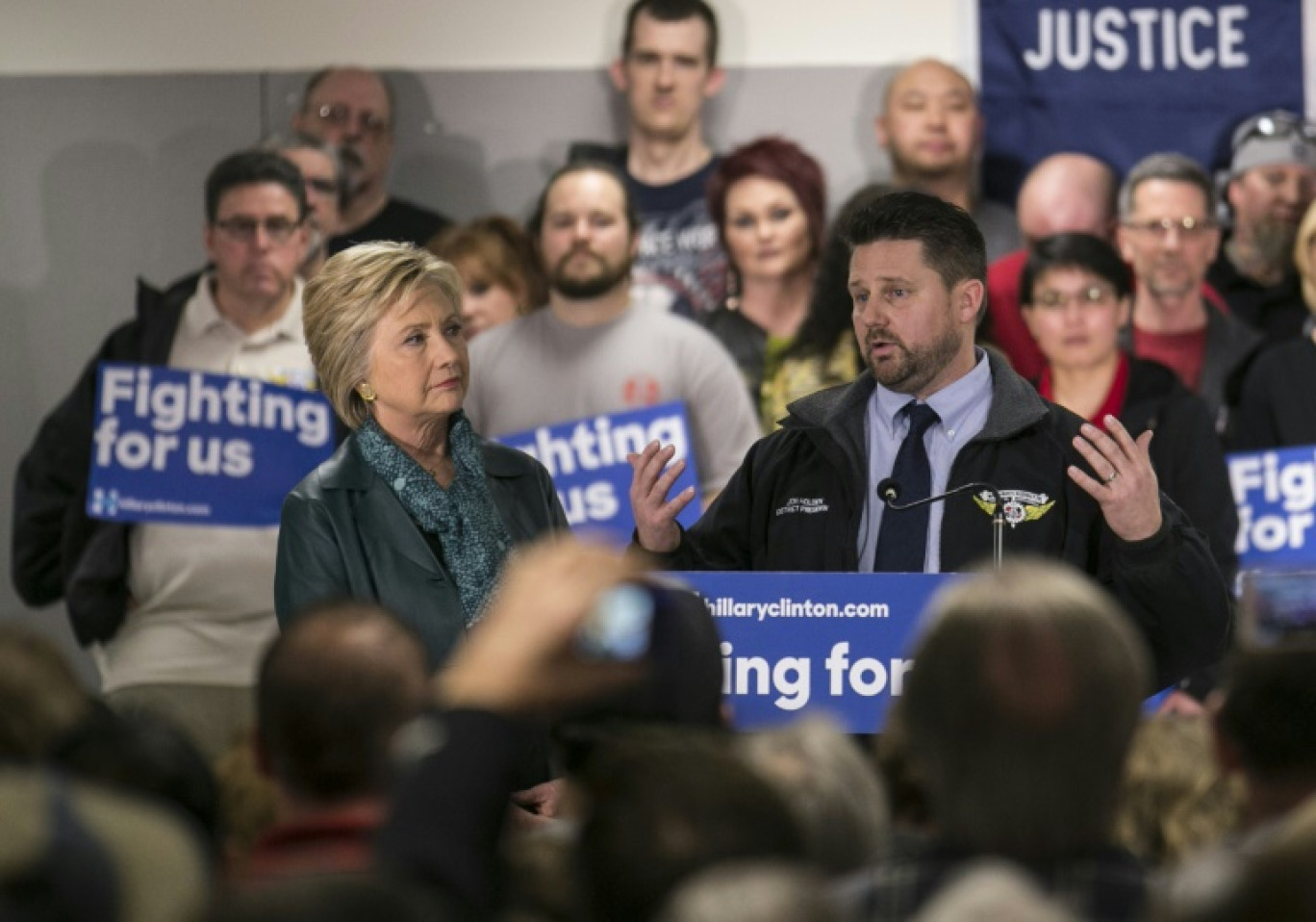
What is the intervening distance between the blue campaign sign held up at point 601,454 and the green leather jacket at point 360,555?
68.8 inches

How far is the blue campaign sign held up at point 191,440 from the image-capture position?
5.75 metres

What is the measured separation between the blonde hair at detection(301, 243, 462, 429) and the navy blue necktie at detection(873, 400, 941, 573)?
2.94ft

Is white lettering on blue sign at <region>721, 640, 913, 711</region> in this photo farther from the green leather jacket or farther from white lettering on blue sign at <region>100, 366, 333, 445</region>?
white lettering on blue sign at <region>100, 366, 333, 445</region>

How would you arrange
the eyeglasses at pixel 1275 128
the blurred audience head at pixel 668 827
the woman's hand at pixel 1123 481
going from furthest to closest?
1. the eyeglasses at pixel 1275 128
2. the woman's hand at pixel 1123 481
3. the blurred audience head at pixel 668 827

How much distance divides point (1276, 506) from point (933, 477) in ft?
6.82

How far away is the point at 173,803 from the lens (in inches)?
91.8

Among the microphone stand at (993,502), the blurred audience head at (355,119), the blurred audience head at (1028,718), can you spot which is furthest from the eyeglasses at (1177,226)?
the blurred audience head at (1028,718)

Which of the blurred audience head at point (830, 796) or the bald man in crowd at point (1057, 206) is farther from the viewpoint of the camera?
the bald man in crowd at point (1057, 206)

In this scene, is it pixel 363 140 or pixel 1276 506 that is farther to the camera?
pixel 363 140

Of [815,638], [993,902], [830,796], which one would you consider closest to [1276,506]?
[815,638]

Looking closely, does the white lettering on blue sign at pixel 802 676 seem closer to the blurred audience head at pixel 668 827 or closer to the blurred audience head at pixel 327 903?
the blurred audience head at pixel 668 827

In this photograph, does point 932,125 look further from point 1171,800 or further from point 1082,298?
point 1171,800

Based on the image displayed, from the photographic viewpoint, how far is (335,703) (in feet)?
7.64

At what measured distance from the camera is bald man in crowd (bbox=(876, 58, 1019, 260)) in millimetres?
6871
